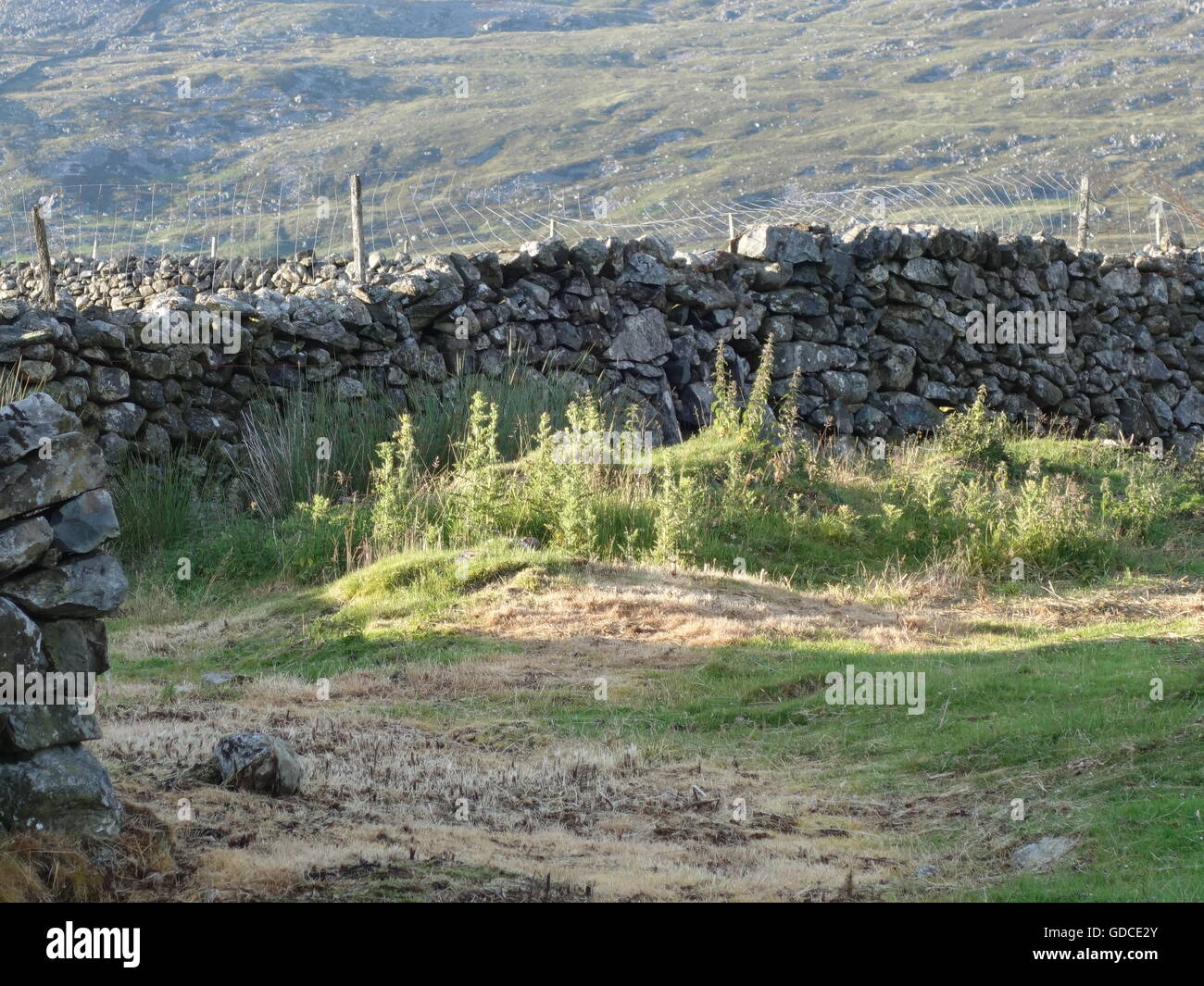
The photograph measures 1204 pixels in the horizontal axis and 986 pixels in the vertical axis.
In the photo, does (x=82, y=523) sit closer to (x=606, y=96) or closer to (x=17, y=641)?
(x=17, y=641)

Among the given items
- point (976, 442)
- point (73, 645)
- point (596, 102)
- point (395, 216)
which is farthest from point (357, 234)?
point (596, 102)

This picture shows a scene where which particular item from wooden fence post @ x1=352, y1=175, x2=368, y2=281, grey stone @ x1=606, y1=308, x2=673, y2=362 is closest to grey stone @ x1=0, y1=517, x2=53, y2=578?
grey stone @ x1=606, y1=308, x2=673, y2=362

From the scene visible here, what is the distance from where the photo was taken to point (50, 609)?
17.4ft

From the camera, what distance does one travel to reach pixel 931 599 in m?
11.8

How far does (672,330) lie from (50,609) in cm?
1266

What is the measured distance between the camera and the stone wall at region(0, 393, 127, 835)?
16.8ft

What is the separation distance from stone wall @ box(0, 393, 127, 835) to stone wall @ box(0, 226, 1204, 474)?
26.3 feet

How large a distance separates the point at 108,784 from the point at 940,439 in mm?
12931

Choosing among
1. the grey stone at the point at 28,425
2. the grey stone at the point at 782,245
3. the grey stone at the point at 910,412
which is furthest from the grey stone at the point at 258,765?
the grey stone at the point at 910,412

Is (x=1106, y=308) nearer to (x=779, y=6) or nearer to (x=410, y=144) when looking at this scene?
(x=410, y=144)

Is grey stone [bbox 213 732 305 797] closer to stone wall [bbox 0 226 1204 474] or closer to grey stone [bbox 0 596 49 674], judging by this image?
grey stone [bbox 0 596 49 674]

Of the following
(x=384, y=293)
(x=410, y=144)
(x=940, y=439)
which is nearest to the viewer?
(x=384, y=293)

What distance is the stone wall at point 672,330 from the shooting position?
14.1 metres
